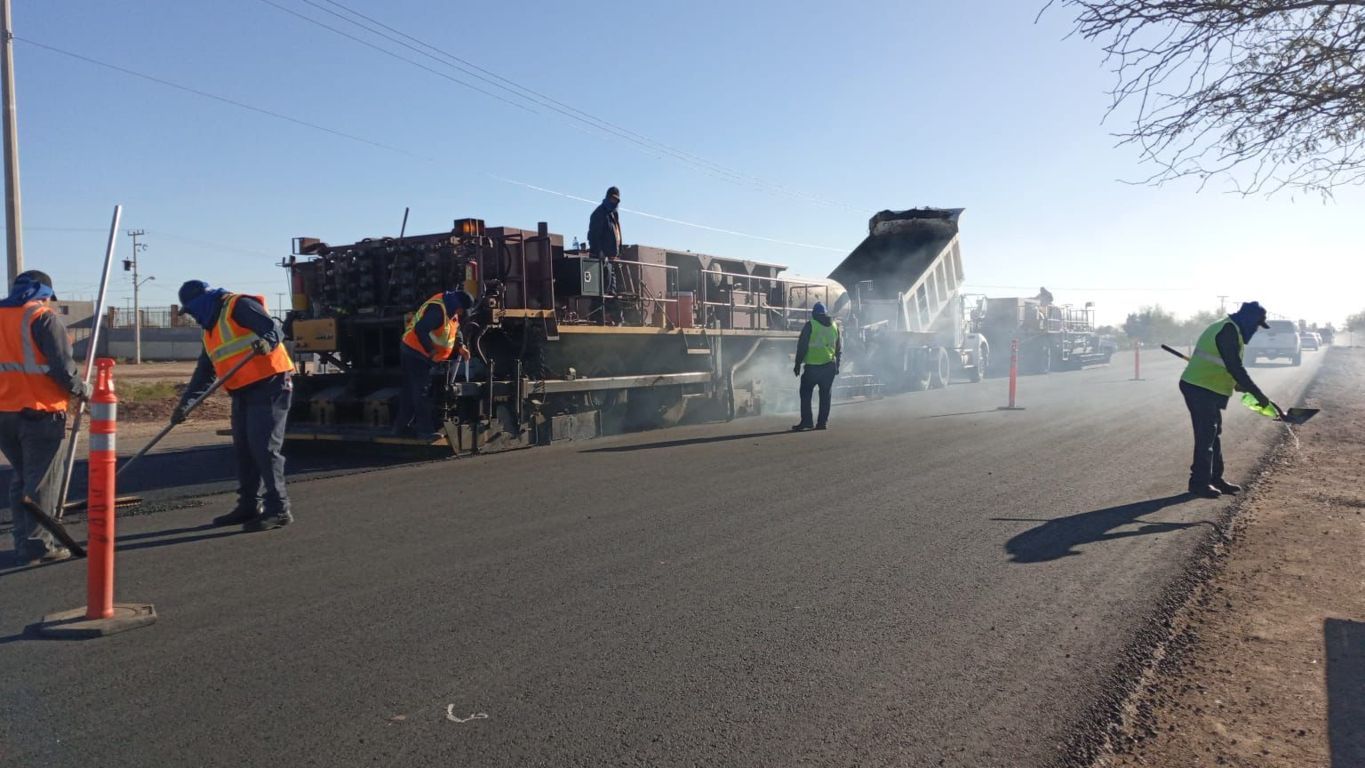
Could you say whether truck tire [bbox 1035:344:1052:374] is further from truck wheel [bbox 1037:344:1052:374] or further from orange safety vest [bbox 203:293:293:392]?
orange safety vest [bbox 203:293:293:392]

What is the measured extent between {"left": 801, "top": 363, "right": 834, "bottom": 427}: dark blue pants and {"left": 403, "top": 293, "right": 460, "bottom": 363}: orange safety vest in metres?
5.58

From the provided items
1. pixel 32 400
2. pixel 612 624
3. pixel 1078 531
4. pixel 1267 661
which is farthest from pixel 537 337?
pixel 1267 661

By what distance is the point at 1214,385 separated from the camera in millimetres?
7980

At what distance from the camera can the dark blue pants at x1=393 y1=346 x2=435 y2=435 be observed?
9.27 meters

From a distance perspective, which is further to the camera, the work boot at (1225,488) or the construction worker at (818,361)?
the construction worker at (818,361)

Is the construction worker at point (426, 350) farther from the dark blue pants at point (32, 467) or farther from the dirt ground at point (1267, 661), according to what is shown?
Result: the dirt ground at point (1267, 661)

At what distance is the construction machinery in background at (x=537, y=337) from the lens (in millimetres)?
9984

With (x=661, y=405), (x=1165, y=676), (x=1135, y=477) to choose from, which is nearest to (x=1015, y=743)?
(x=1165, y=676)

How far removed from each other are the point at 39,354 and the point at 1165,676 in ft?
20.6

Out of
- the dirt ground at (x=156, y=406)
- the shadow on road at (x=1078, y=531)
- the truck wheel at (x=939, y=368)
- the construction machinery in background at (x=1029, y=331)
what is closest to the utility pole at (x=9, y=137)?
the dirt ground at (x=156, y=406)

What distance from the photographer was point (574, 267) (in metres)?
11.3

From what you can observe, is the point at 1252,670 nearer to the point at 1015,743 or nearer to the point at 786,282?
the point at 1015,743

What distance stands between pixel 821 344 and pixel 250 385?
8.42 m

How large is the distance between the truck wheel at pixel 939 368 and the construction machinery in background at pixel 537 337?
6908mm
